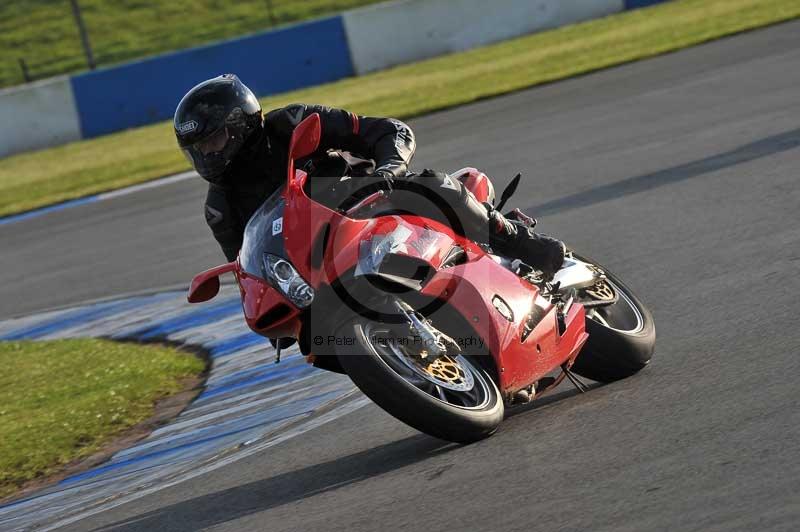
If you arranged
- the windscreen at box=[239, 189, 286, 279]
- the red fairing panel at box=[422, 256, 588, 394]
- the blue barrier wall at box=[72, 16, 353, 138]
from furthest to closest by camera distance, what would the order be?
the blue barrier wall at box=[72, 16, 353, 138]
the red fairing panel at box=[422, 256, 588, 394]
the windscreen at box=[239, 189, 286, 279]

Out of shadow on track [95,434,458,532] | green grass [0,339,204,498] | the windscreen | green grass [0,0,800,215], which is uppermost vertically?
the windscreen

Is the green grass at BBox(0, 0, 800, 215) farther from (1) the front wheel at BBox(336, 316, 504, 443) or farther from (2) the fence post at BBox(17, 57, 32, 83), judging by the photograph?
(1) the front wheel at BBox(336, 316, 504, 443)

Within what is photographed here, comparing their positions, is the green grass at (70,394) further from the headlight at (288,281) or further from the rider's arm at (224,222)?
the headlight at (288,281)

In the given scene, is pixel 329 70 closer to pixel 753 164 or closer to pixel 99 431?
pixel 753 164

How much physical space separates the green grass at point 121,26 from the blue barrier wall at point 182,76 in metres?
7.75

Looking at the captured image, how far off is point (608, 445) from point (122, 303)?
6640mm

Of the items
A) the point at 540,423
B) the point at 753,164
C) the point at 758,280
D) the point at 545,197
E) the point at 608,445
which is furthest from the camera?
the point at 545,197

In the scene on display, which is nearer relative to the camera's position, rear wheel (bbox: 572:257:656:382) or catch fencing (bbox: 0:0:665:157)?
rear wheel (bbox: 572:257:656:382)

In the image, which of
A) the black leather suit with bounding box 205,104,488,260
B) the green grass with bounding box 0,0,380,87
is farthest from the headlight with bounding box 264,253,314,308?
the green grass with bounding box 0,0,380,87

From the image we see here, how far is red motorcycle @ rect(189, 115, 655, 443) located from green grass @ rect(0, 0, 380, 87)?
90.8ft

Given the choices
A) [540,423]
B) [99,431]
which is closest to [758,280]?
[540,423]

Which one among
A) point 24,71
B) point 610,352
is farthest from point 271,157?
point 24,71

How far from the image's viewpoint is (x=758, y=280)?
22.2 ft

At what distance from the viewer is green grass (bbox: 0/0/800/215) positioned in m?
19.2
